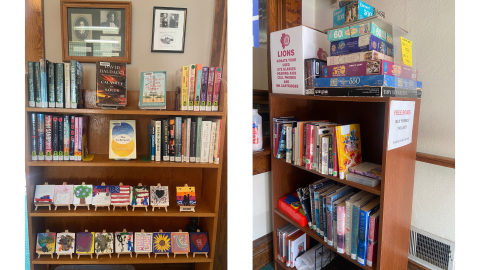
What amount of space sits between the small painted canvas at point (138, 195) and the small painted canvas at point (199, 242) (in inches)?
14.6

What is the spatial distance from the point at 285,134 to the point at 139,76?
94 cm

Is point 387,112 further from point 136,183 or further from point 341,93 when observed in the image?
point 136,183

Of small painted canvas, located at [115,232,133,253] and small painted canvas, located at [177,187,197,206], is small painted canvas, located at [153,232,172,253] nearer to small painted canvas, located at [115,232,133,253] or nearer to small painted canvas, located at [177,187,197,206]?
small painted canvas, located at [115,232,133,253]

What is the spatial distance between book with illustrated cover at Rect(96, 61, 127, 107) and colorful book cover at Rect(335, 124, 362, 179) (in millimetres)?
1135

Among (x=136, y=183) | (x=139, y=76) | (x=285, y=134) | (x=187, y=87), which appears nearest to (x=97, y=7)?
(x=139, y=76)

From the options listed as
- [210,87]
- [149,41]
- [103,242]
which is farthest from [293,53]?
[103,242]

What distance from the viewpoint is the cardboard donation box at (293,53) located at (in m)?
1.47

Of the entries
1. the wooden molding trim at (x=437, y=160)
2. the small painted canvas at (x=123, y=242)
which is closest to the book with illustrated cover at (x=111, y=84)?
the small painted canvas at (x=123, y=242)

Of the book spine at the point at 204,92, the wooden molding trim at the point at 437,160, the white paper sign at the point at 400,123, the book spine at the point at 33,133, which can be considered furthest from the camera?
the book spine at the point at 204,92

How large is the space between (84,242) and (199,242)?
0.66m

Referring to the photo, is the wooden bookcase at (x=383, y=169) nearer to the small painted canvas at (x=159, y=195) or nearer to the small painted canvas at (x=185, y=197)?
the small painted canvas at (x=185, y=197)

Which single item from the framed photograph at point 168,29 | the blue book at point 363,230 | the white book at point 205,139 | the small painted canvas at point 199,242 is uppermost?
the framed photograph at point 168,29

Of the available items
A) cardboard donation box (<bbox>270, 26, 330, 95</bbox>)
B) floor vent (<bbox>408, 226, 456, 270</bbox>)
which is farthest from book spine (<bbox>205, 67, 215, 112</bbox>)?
floor vent (<bbox>408, 226, 456, 270</bbox>)

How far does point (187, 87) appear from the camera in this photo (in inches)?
59.9
